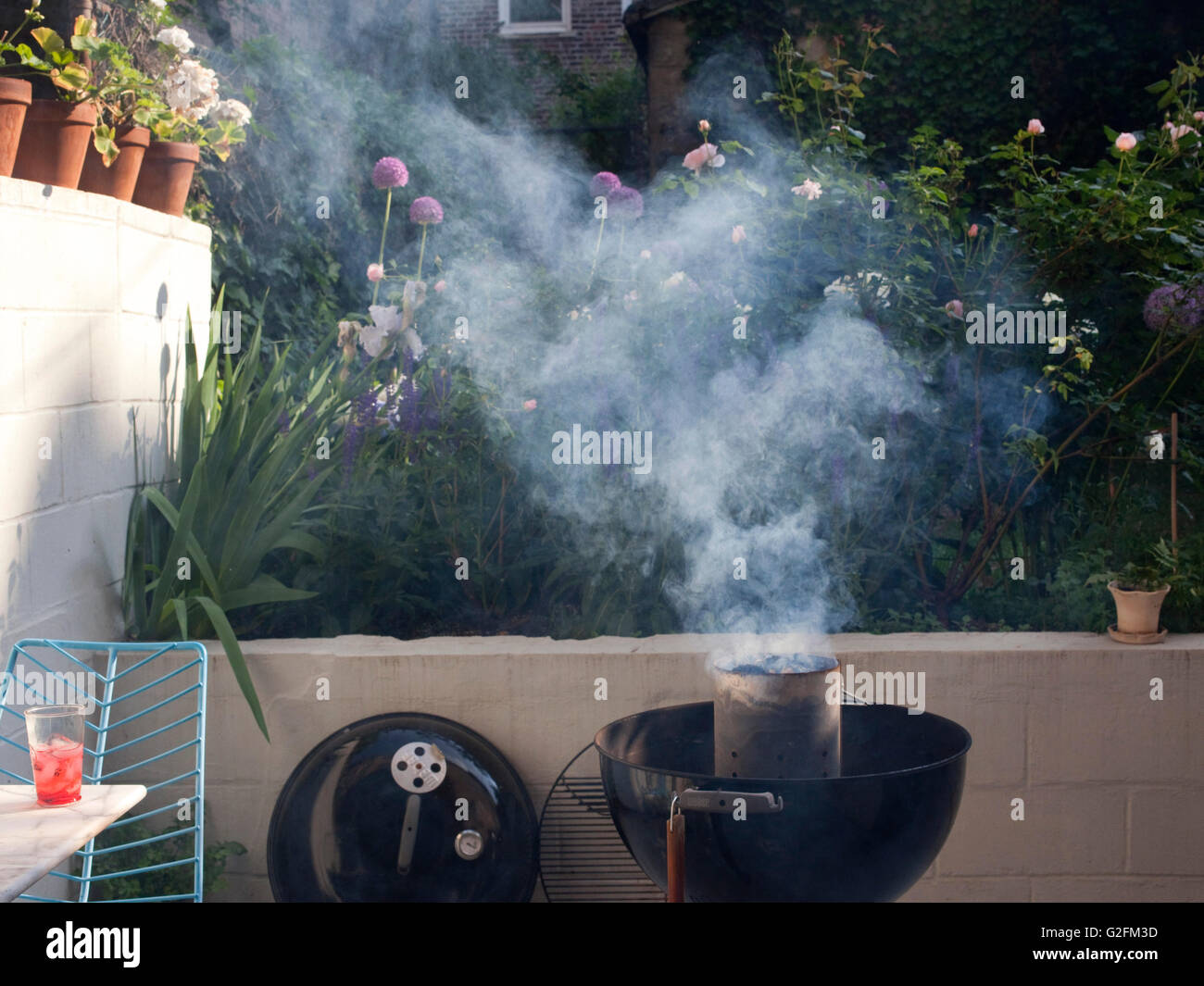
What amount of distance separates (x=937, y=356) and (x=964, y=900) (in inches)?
63.4

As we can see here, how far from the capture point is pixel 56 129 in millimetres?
2906

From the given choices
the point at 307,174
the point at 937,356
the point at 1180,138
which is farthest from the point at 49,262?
the point at 307,174

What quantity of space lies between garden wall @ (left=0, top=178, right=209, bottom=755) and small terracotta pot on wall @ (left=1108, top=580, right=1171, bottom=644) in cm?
277

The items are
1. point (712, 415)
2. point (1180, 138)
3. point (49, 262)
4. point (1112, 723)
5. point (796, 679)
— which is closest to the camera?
point (796, 679)

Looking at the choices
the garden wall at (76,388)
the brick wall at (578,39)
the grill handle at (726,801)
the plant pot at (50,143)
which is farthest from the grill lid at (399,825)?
the brick wall at (578,39)

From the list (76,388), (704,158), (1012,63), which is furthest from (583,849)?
(1012,63)

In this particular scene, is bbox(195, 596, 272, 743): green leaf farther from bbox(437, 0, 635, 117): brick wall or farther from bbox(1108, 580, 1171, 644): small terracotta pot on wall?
bbox(437, 0, 635, 117): brick wall

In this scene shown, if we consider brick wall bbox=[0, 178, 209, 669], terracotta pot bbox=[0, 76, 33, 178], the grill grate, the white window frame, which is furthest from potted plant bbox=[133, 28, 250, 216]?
the white window frame

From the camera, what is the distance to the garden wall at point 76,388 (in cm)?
261

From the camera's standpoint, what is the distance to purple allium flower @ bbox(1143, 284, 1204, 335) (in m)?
3.31

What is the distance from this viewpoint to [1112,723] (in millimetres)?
2951

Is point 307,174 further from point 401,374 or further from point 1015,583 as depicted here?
point 1015,583

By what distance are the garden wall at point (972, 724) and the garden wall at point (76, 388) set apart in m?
0.47

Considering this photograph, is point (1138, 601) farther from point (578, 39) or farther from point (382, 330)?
point (578, 39)
